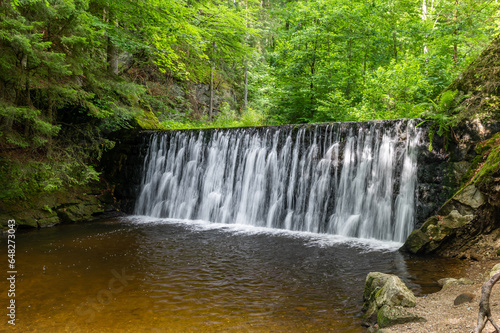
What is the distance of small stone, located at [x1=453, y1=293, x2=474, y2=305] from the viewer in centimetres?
363

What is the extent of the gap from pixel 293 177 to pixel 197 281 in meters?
5.56

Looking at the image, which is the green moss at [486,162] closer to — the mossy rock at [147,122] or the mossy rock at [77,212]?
the mossy rock at [77,212]

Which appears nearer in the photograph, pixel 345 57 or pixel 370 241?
pixel 370 241

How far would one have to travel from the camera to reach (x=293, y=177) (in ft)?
33.4

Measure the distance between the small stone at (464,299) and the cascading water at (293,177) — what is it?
4.47m

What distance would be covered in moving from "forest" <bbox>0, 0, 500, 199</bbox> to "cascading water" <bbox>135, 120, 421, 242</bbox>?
1596mm

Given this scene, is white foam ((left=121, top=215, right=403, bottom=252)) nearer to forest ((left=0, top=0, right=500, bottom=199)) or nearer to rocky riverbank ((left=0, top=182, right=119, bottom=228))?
rocky riverbank ((left=0, top=182, right=119, bottom=228))

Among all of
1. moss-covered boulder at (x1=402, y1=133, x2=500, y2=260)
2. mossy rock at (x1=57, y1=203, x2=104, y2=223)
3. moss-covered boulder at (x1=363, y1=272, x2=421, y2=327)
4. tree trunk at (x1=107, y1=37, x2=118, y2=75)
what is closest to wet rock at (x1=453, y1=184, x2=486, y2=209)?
moss-covered boulder at (x1=402, y1=133, x2=500, y2=260)

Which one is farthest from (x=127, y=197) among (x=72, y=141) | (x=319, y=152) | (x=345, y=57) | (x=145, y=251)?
(x=345, y=57)

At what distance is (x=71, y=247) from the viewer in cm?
754

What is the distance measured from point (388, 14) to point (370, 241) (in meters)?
12.8

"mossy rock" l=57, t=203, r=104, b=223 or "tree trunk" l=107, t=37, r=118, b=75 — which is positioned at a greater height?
"tree trunk" l=107, t=37, r=118, b=75

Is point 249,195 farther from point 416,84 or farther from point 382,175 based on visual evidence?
point 416,84

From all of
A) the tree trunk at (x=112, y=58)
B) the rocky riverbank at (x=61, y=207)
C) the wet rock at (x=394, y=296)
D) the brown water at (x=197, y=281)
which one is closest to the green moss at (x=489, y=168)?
the brown water at (x=197, y=281)
